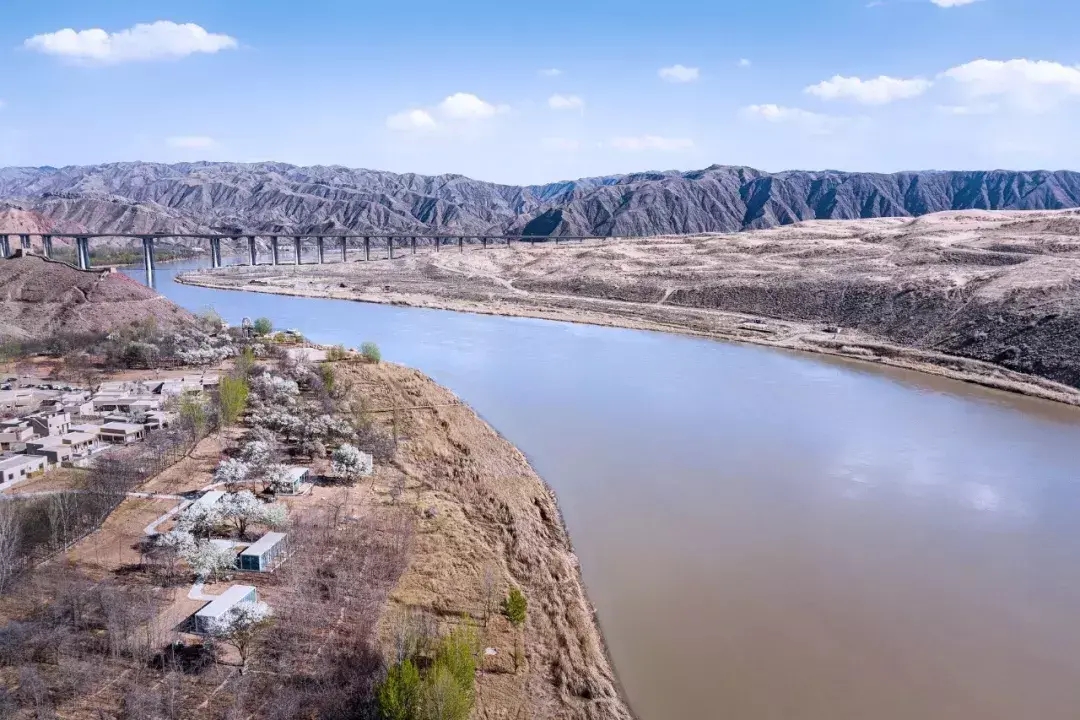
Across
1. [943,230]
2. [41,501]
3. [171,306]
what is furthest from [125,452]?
[943,230]

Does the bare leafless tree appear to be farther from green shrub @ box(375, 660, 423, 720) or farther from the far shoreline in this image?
the far shoreline

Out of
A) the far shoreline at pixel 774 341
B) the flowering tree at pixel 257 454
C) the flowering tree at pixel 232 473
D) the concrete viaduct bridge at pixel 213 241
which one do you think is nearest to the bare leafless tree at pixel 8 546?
the flowering tree at pixel 232 473

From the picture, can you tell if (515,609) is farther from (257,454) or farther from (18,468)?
(18,468)

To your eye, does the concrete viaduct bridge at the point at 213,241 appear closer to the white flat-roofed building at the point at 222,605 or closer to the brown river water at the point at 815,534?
the brown river water at the point at 815,534

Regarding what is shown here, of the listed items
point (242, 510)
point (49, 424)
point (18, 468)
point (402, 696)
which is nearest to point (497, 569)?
point (402, 696)

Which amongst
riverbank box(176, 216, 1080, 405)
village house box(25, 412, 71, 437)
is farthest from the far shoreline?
village house box(25, 412, 71, 437)

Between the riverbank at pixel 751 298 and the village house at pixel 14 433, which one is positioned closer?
the village house at pixel 14 433
